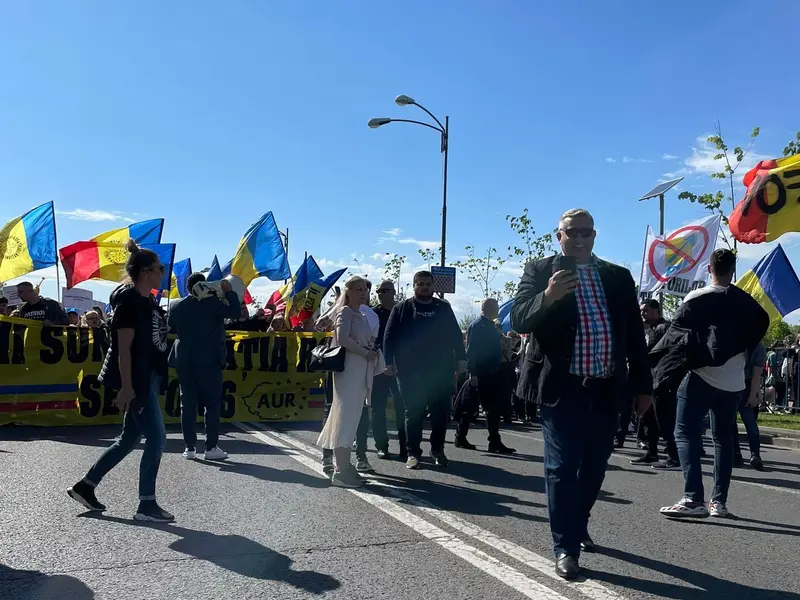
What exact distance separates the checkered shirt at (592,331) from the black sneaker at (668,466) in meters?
4.41

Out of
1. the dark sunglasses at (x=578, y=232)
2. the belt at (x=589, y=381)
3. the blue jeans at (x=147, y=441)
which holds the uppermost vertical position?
the dark sunglasses at (x=578, y=232)

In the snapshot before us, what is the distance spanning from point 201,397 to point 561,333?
5.04 metres

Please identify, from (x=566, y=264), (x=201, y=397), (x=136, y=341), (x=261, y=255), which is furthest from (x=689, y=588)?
(x=261, y=255)

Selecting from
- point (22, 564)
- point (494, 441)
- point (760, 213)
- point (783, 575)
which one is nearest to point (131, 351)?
point (22, 564)

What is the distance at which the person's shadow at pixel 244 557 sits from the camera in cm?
378

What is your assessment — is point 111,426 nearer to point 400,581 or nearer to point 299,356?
point 299,356

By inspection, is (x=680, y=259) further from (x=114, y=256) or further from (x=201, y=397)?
(x=114, y=256)

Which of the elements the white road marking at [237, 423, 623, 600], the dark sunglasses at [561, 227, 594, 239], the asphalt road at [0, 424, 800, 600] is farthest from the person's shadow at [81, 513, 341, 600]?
the dark sunglasses at [561, 227, 594, 239]

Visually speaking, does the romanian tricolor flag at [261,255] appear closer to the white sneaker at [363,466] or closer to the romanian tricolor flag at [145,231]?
the romanian tricolor flag at [145,231]

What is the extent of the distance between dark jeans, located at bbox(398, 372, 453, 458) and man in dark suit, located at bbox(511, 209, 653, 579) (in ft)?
11.2

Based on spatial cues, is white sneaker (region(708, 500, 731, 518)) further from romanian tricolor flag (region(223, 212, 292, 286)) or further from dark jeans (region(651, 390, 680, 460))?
romanian tricolor flag (region(223, 212, 292, 286))

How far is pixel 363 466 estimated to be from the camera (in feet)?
23.2

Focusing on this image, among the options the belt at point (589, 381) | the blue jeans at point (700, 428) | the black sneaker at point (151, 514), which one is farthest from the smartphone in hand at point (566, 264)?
the black sneaker at point (151, 514)

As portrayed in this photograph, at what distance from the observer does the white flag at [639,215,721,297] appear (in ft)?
45.4
